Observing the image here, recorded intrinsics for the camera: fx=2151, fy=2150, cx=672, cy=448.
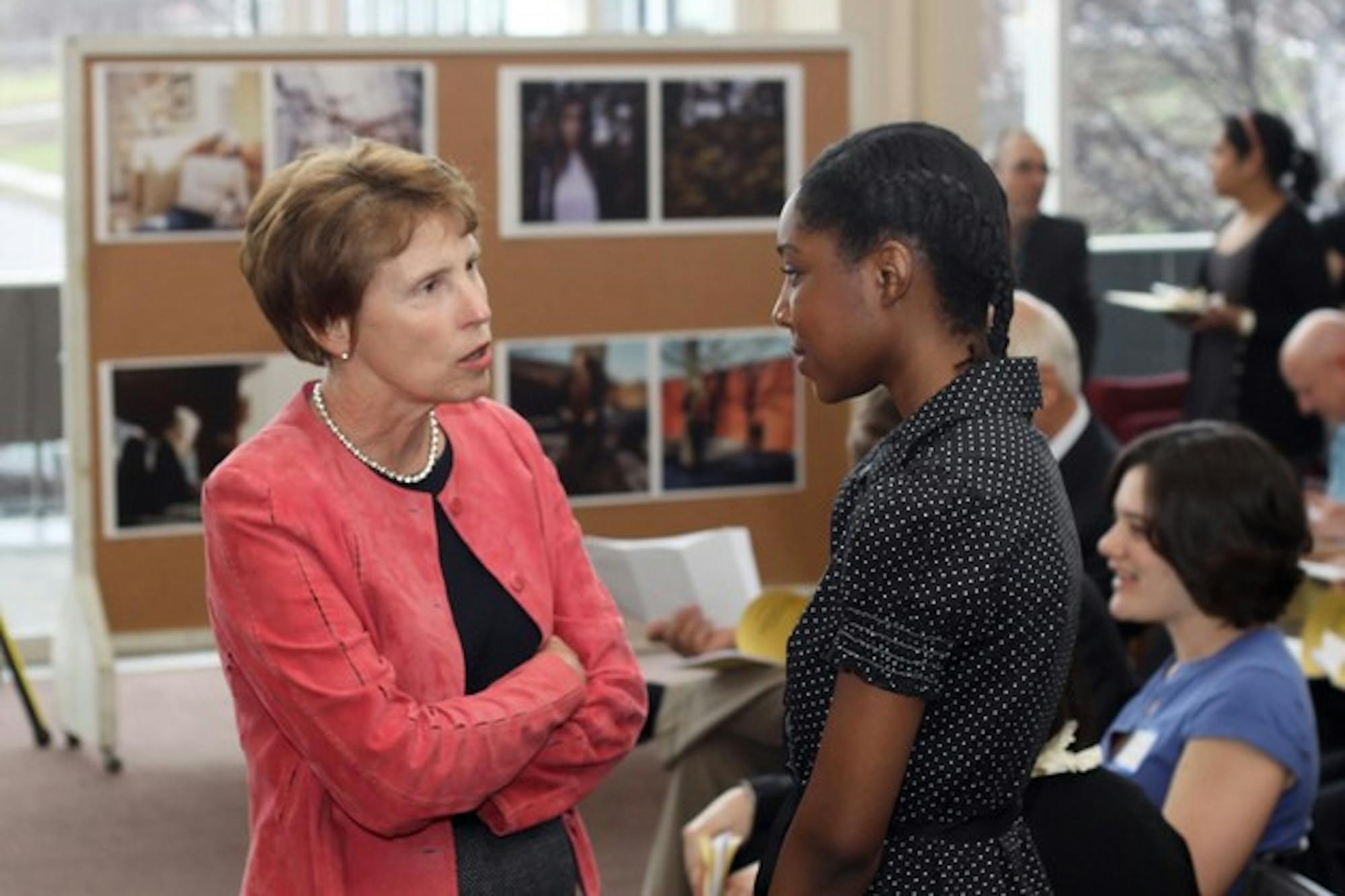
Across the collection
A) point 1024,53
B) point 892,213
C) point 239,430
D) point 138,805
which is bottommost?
point 138,805

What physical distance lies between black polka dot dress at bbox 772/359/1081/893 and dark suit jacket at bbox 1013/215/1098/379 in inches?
255

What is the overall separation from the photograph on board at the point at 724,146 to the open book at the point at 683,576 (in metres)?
1.68

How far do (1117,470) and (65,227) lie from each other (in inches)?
112

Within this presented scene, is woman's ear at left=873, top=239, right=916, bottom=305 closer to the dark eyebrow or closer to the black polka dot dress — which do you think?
the black polka dot dress

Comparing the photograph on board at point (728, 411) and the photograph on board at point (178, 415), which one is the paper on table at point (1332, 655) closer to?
the photograph on board at point (728, 411)

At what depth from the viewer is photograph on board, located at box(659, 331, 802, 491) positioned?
17.8 feet

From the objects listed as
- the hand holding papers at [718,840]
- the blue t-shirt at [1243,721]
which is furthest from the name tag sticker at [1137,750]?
the hand holding papers at [718,840]

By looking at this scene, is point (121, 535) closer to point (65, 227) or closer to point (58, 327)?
point (65, 227)

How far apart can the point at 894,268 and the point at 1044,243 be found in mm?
6691

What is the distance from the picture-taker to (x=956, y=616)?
1.74 m

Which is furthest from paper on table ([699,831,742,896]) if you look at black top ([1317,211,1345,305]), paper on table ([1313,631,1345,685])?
black top ([1317,211,1345,305])

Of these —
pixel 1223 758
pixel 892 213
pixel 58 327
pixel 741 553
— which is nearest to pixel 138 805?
pixel 741 553

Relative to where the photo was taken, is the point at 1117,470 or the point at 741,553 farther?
the point at 741,553

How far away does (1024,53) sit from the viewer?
10.4 metres
